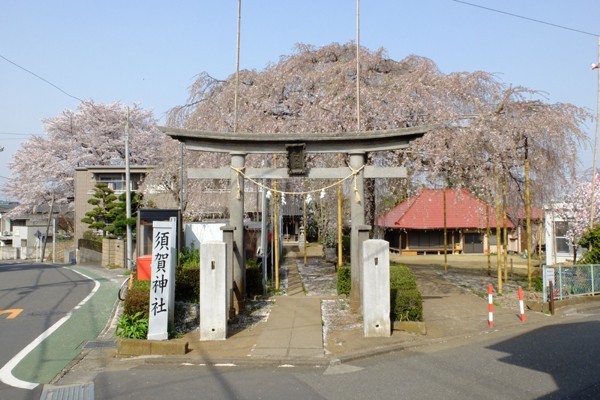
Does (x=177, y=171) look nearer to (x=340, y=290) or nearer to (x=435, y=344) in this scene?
(x=340, y=290)

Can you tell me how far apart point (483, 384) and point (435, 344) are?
2710 mm

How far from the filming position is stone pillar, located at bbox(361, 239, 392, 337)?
1016cm

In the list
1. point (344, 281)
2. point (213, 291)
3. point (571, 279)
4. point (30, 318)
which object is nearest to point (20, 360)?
point (213, 291)

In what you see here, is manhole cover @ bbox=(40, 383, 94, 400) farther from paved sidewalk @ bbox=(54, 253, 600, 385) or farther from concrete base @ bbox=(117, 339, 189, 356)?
concrete base @ bbox=(117, 339, 189, 356)

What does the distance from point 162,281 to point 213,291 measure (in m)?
1.00

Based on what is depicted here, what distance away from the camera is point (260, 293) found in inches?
581

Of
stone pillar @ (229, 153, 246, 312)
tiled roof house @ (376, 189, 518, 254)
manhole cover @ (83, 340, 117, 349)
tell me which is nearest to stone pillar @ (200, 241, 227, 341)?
manhole cover @ (83, 340, 117, 349)

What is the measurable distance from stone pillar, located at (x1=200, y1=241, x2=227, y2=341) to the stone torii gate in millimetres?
2507

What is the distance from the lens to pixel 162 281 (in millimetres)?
10078

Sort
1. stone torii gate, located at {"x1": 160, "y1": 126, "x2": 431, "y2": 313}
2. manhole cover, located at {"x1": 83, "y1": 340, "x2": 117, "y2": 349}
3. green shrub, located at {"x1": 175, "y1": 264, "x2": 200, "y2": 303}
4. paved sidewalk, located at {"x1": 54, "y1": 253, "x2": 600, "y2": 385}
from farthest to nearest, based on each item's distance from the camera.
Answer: green shrub, located at {"x1": 175, "y1": 264, "x2": 200, "y2": 303} < stone torii gate, located at {"x1": 160, "y1": 126, "x2": 431, "y2": 313} < manhole cover, located at {"x1": 83, "y1": 340, "x2": 117, "y2": 349} < paved sidewalk, located at {"x1": 54, "y1": 253, "x2": 600, "y2": 385}

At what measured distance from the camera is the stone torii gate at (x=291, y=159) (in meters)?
12.8

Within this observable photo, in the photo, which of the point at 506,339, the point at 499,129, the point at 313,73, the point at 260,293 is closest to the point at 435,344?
the point at 506,339

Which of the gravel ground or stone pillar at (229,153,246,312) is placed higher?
stone pillar at (229,153,246,312)

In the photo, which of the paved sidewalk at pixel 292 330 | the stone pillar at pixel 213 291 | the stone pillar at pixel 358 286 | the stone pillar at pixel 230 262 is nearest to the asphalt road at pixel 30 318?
the stone pillar at pixel 213 291
